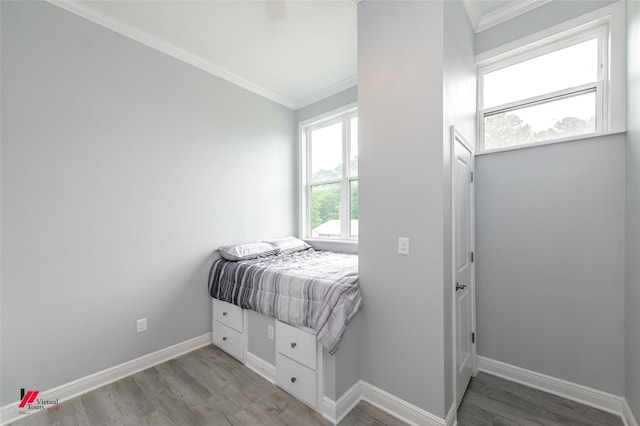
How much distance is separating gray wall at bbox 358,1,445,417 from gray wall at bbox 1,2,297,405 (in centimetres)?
183

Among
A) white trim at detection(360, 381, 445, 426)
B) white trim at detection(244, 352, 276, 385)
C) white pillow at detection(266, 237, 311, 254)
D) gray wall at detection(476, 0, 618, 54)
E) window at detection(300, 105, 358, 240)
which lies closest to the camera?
white trim at detection(360, 381, 445, 426)

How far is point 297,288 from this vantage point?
198cm

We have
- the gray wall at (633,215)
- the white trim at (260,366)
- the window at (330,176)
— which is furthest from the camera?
the window at (330,176)

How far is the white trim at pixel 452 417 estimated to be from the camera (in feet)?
5.14

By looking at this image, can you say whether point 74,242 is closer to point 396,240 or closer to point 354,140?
point 396,240

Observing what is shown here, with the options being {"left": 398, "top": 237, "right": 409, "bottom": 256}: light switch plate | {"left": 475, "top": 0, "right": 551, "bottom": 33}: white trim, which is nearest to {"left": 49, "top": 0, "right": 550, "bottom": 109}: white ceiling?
{"left": 475, "top": 0, "right": 551, "bottom": 33}: white trim

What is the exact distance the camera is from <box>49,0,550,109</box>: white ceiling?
2045mm

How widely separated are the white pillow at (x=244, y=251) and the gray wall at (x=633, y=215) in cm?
288

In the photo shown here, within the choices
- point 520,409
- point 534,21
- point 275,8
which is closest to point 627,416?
point 520,409

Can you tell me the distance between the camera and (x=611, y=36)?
1747 millimetres

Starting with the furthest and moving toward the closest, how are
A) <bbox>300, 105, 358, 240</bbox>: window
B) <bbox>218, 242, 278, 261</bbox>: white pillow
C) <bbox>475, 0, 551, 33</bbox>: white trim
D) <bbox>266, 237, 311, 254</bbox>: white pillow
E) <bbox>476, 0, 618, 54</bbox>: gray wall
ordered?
1. <bbox>300, 105, 358, 240</bbox>: window
2. <bbox>266, 237, 311, 254</bbox>: white pillow
3. <bbox>218, 242, 278, 261</bbox>: white pillow
4. <bbox>475, 0, 551, 33</bbox>: white trim
5. <bbox>476, 0, 618, 54</bbox>: gray wall

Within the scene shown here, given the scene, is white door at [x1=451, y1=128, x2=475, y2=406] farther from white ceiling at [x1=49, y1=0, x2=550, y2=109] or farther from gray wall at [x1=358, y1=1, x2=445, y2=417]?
white ceiling at [x1=49, y1=0, x2=550, y2=109]

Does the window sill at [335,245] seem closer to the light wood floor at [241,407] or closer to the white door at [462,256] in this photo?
the white door at [462,256]

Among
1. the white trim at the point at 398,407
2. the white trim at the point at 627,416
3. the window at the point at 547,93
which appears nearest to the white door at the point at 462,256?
the white trim at the point at 398,407
